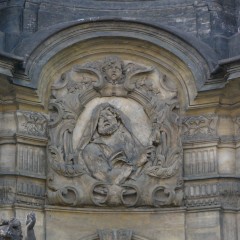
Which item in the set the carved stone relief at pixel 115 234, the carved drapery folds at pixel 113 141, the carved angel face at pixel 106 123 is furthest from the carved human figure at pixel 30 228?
the carved angel face at pixel 106 123

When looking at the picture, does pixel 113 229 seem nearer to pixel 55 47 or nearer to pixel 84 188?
pixel 84 188

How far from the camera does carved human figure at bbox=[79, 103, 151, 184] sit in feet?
52.2

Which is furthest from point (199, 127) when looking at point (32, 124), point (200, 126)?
point (32, 124)

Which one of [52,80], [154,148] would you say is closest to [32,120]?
[52,80]

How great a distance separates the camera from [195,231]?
51.5 feet

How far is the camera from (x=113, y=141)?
16109mm

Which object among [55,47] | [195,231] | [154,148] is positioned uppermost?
[55,47]

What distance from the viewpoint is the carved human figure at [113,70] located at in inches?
639

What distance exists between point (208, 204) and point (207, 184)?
0.92 feet

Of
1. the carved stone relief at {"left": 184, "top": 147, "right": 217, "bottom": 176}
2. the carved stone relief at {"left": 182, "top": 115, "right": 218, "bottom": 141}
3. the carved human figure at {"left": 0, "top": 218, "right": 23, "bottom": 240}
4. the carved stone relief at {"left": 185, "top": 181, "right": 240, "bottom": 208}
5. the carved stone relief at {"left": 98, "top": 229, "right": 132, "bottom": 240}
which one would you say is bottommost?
the carved human figure at {"left": 0, "top": 218, "right": 23, "bottom": 240}

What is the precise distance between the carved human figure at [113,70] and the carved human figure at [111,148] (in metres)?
0.36

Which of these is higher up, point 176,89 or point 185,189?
point 176,89

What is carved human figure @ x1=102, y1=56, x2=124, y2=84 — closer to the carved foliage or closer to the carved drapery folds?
the carved drapery folds

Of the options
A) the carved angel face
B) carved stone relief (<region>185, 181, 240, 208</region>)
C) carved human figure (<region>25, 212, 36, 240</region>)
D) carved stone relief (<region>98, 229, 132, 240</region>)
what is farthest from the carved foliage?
carved stone relief (<region>185, 181, 240, 208</region>)
